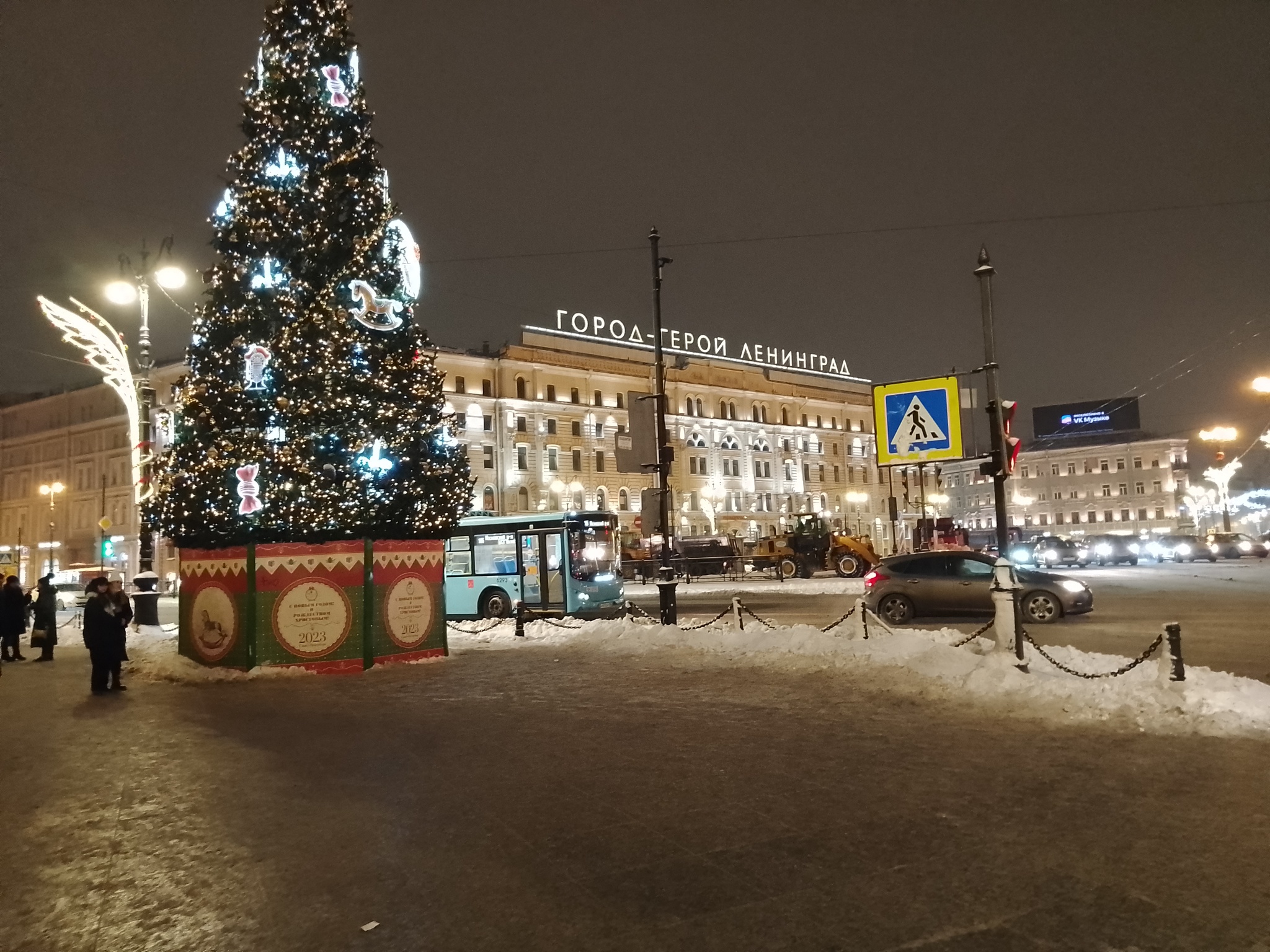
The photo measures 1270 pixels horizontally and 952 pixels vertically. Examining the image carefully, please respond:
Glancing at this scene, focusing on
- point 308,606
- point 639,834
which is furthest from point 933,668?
point 308,606

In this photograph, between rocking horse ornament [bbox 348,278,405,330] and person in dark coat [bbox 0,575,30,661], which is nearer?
rocking horse ornament [bbox 348,278,405,330]

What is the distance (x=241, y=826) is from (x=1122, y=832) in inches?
230

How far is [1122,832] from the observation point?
19.5ft

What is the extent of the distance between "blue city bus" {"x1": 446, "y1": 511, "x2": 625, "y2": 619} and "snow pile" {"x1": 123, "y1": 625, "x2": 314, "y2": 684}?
7736 mm

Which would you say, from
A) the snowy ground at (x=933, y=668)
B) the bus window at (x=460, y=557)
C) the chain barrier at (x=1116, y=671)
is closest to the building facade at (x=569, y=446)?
the bus window at (x=460, y=557)


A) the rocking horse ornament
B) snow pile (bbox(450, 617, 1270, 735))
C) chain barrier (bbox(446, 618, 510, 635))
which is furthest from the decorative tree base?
the rocking horse ornament

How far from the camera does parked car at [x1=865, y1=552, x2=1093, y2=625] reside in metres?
19.5

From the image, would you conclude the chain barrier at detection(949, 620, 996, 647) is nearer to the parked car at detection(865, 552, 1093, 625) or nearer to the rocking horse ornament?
the parked car at detection(865, 552, 1093, 625)

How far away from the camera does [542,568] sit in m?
24.5

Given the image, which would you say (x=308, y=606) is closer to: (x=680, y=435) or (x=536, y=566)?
(x=536, y=566)

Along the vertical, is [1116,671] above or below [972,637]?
below

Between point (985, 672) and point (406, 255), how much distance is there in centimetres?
1219

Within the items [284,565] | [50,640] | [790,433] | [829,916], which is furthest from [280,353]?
[790,433]

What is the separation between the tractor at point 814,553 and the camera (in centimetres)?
4544
